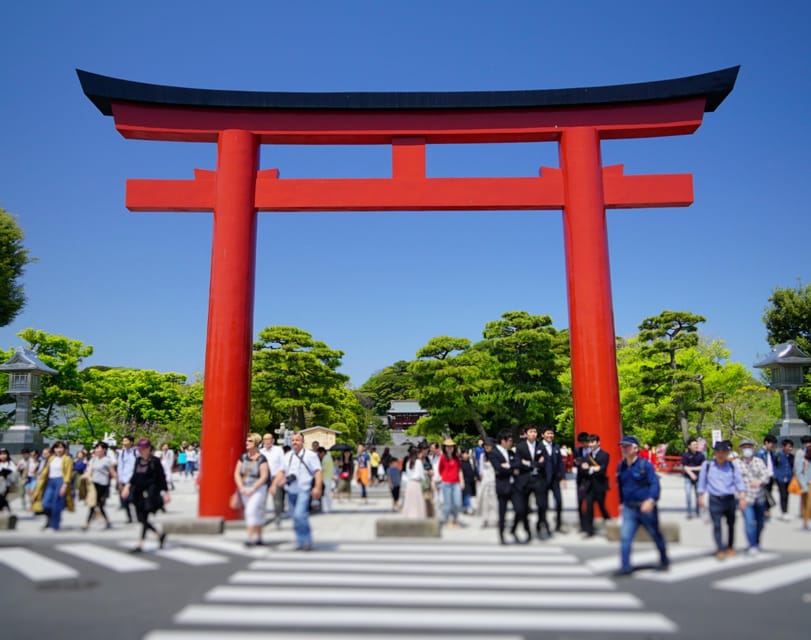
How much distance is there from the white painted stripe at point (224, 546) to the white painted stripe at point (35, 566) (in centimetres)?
178

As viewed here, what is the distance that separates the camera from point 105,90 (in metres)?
11.8

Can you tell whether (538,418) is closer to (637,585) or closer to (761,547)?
(761,547)

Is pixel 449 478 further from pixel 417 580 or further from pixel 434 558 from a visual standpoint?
pixel 417 580

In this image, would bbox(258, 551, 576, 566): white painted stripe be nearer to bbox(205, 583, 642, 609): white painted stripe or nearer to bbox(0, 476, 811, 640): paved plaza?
bbox(0, 476, 811, 640): paved plaza

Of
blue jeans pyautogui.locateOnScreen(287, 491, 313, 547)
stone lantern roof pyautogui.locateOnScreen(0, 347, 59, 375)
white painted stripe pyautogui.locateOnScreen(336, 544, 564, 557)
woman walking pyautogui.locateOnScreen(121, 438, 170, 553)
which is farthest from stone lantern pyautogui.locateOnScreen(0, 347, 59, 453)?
white painted stripe pyautogui.locateOnScreen(336, 544, 564, 557)

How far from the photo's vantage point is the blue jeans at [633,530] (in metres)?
6.88

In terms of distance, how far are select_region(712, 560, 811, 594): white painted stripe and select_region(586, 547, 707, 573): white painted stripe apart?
100 cm

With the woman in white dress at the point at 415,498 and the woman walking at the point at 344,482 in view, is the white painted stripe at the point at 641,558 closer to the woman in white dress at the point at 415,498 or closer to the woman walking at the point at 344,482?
the woman in white dress at the point at 415,498

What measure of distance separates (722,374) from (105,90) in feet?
111

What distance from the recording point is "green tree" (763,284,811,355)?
126 feet

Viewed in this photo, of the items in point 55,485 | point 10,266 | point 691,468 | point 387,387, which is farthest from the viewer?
point 387,387

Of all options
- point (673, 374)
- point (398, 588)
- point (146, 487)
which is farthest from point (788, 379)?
point (146, 487)

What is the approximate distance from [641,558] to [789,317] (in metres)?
37.7

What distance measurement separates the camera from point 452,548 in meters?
8.64
